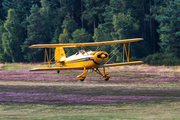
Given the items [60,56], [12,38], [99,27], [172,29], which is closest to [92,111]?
[60,56]

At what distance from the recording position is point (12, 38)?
2594 inches

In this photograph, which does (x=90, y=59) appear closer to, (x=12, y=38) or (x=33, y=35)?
(x=33, y=35)

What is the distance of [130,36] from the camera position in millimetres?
52500

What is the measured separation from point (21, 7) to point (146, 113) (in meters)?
72.4

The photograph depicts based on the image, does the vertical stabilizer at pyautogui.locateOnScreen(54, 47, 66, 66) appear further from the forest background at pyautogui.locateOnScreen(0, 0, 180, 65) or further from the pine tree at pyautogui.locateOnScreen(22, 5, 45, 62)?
the pine tree at pyautogui.locateOnScreen(22, 5, 45, 62)

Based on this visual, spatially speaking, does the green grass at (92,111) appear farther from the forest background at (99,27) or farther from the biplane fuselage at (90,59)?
the forest background at (99,27)

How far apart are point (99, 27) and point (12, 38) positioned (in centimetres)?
2168

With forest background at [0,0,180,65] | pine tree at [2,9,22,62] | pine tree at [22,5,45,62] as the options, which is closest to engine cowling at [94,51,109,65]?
forest background at [0,0,180,65]

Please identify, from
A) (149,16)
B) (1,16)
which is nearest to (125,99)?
(149,16)

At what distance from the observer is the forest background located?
4728cm

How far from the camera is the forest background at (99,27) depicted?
1861 inches

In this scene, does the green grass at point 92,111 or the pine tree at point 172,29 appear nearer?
the green grass at point 92,111

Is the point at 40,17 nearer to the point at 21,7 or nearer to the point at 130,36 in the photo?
the point at 21,7

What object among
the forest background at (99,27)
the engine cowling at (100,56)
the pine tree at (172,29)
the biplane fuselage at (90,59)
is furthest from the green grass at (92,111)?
the pine tree at (172,29)
